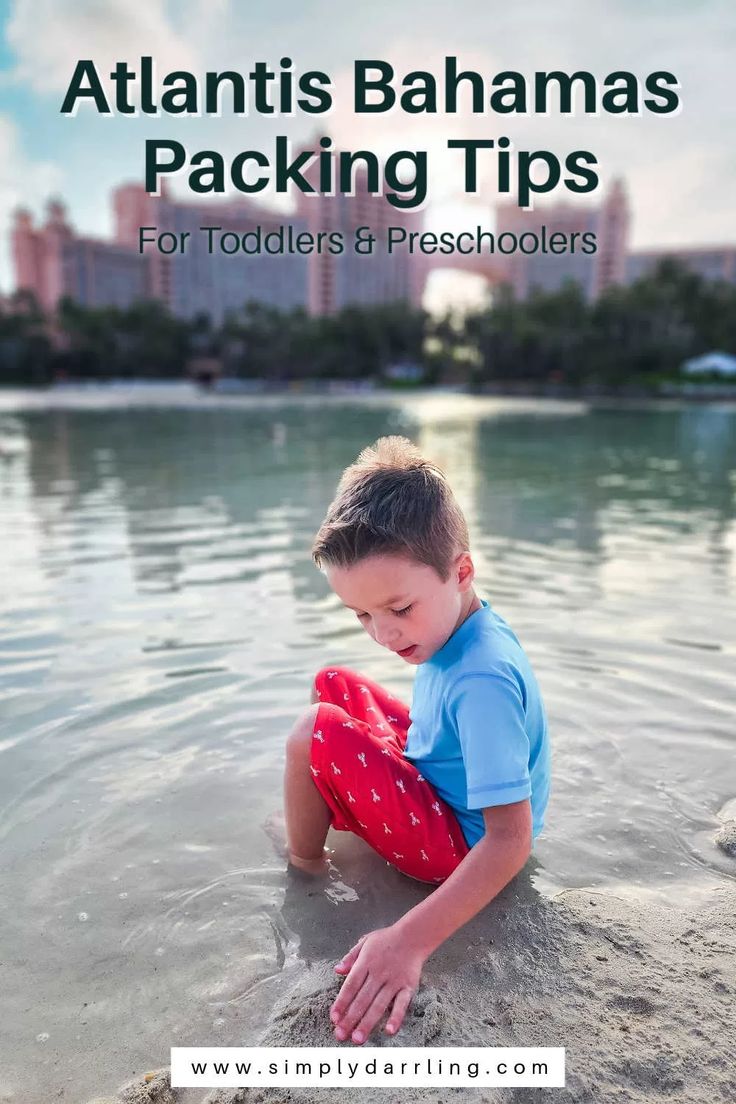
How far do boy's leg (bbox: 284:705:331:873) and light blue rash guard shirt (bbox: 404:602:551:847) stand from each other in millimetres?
257

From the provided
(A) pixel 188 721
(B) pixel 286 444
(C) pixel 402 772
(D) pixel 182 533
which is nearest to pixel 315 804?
(C) pixel 402 772

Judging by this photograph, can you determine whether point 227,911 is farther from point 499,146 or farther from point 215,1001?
point 499,146

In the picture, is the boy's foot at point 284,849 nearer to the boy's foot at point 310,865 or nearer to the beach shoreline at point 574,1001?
the boy's foot at point 310,865

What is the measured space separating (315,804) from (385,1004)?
618 millimetres

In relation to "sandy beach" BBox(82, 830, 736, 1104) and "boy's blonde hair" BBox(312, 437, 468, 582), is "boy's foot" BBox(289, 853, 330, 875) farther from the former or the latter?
"boy's blonde hair" BBox(312, 437, 468, 582)

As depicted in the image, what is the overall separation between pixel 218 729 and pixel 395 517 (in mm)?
1769

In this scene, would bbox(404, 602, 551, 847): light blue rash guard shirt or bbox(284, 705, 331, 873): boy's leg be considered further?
bbox(284, 705, 331, 873): boy's leg

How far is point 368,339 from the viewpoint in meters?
66.1

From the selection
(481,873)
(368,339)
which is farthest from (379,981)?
(368,339)

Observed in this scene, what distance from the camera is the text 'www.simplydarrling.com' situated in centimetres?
160

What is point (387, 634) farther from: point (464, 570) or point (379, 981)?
point (379, 981)

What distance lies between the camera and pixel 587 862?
7.88 feet

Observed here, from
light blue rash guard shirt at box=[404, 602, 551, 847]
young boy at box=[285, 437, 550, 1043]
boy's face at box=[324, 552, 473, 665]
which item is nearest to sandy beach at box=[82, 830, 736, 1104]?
young boy at box=[285, 437, 550, 1043]

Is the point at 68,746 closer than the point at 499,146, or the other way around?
the point at 68,746
